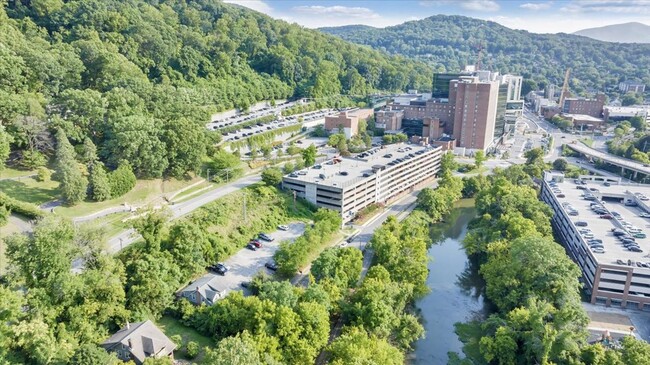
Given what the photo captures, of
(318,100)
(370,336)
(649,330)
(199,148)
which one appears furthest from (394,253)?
(318,100)

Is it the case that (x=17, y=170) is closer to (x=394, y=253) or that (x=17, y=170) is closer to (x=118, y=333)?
(x=118, y=333)

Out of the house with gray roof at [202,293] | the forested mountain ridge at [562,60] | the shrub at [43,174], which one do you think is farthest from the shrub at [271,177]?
the forested mountain ridge at [562,60]

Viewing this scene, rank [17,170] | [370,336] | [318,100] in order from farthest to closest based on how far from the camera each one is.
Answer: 1. [318,100]
2. [17,170]
3. [370,336]

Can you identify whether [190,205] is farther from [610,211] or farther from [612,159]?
[612,159]

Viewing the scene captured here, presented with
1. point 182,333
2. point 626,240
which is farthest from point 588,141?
point 182,333

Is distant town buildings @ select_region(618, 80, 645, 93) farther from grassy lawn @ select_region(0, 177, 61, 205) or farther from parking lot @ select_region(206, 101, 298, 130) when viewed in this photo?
grassy lawn @ select_region(0, 177, 61, 205)

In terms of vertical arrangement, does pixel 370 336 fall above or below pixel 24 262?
below
